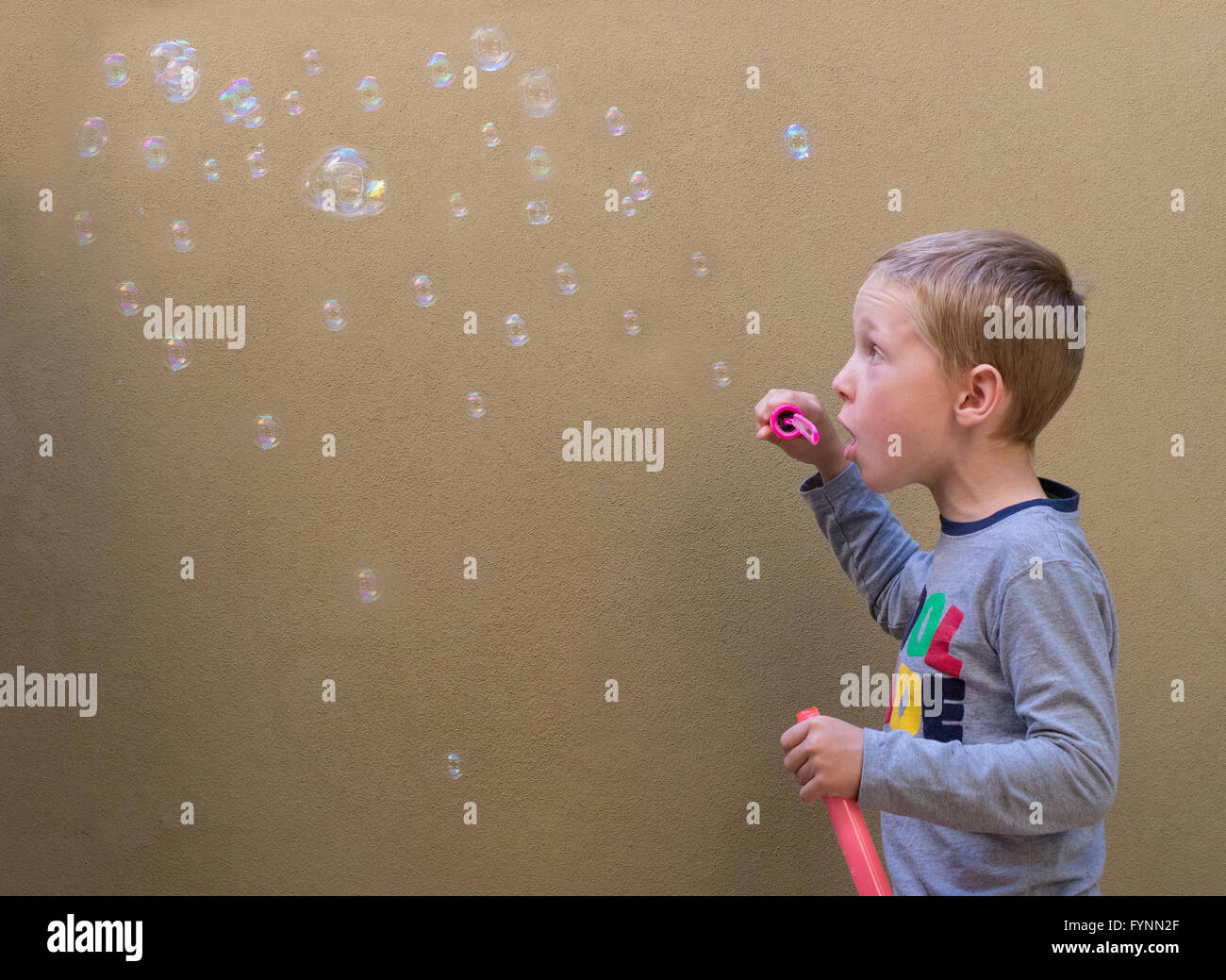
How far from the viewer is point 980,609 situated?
1.23m

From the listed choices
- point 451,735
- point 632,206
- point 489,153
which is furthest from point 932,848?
point 489,153

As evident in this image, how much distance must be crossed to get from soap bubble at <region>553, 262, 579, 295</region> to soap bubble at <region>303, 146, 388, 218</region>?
30 centimetres

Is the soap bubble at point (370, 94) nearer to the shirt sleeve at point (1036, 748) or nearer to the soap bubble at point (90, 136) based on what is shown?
the soap bubble at point (90, 136)

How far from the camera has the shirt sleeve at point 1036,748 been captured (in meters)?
1.13

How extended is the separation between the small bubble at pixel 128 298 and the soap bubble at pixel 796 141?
1.09 m

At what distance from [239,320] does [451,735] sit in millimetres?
763

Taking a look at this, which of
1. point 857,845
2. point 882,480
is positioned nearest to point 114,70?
point 882,480

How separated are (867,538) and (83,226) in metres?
1.35

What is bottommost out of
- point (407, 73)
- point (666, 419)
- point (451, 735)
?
point (451, 735)

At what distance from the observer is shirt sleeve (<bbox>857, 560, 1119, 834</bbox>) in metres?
1.13

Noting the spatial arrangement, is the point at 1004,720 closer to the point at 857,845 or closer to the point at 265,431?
the point at 857,845

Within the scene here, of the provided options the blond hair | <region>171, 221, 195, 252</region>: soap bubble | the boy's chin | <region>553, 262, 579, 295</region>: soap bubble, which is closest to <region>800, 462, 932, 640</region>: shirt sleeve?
the boy's chin

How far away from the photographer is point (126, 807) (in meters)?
1.84

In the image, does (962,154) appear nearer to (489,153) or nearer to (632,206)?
(632,206)
